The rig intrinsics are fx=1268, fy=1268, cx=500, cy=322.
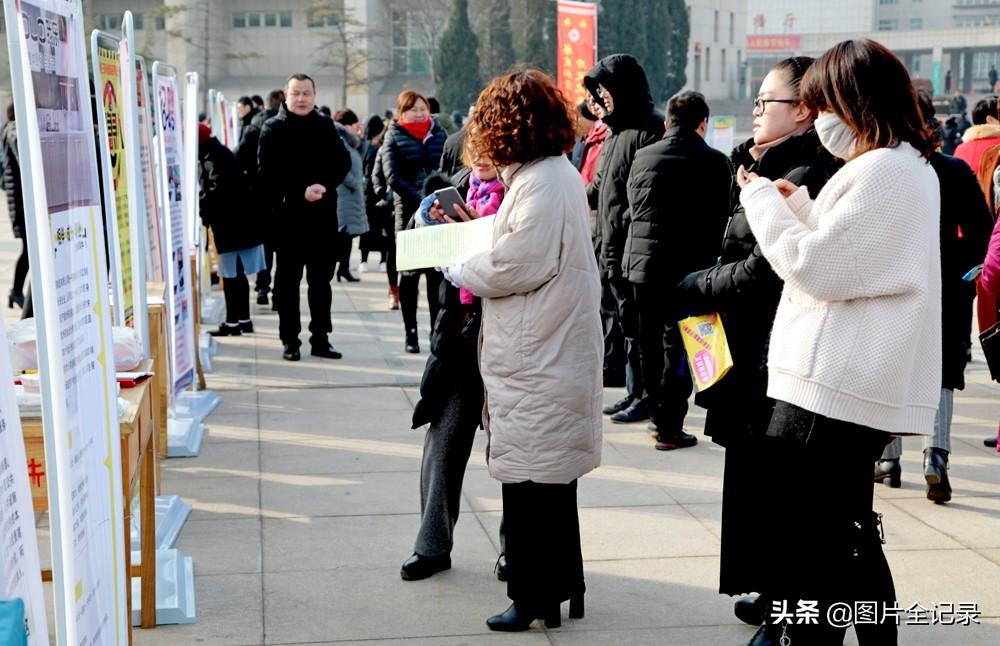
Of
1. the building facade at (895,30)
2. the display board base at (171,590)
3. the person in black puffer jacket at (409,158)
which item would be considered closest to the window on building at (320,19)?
the building facade at (895,30)

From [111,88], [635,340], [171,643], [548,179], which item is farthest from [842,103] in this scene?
[635,340]

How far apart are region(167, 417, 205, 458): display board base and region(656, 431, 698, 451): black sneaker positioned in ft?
8.19

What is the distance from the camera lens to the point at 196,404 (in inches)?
303

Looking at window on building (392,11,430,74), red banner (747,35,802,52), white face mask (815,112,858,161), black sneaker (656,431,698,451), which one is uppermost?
red banner (747,35,802,52)

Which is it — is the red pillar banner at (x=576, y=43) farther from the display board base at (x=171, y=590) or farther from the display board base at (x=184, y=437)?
the display board base at (x=171, y=590)

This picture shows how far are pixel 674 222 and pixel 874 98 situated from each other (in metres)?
3.40

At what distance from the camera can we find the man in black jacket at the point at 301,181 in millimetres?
9344

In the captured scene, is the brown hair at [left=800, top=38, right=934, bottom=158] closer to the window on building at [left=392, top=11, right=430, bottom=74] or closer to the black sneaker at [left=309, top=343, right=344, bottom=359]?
the black sneaker at [left=309, top=343, right=344, bottom=359]

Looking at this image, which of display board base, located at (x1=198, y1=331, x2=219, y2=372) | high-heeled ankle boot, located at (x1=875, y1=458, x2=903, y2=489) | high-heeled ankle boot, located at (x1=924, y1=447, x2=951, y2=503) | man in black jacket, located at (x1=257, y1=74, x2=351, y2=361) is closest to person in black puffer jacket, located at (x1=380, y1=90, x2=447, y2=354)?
man in black jacket, located at (x1=257, y1=74, x2=351, y2=361)

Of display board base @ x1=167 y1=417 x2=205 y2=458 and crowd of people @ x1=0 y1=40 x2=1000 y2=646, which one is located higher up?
crowd of people @ x1=0 y1=40 x2=1000 y2=646

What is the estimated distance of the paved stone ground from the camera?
4.33 meters

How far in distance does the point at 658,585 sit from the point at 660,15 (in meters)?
70.2

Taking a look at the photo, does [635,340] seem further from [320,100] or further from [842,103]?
[320,100]

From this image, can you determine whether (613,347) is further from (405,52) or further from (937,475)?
(405,52)
